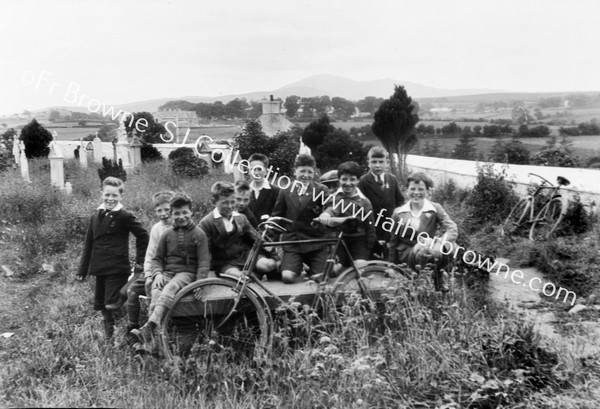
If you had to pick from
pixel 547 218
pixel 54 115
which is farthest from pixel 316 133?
pixel 54 115

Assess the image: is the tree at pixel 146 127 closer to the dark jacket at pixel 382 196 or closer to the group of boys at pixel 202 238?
the dark jacket at pixel 382 196

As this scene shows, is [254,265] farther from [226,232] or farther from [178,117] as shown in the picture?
A: [178,117]

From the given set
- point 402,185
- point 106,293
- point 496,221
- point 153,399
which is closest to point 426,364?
point 153,399

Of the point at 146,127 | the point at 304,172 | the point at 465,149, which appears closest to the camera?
the point at 304,172

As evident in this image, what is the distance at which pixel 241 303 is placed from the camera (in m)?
4.44

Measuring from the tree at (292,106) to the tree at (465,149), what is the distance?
10251mm

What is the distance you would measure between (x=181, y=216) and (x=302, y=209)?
1.28 meters

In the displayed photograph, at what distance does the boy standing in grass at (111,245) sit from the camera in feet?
16.6

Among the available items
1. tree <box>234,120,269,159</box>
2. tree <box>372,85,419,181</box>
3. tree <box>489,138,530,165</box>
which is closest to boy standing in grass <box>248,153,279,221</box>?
tree <box>234,120,269,159</box>

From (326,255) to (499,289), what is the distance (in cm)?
282

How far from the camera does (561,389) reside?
12.6 ft

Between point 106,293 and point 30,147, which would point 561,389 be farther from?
point 30,147

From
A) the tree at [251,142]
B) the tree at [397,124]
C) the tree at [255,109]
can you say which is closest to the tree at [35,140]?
the tree at [255,109]

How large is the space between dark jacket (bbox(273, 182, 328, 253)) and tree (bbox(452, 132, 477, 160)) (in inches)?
512
